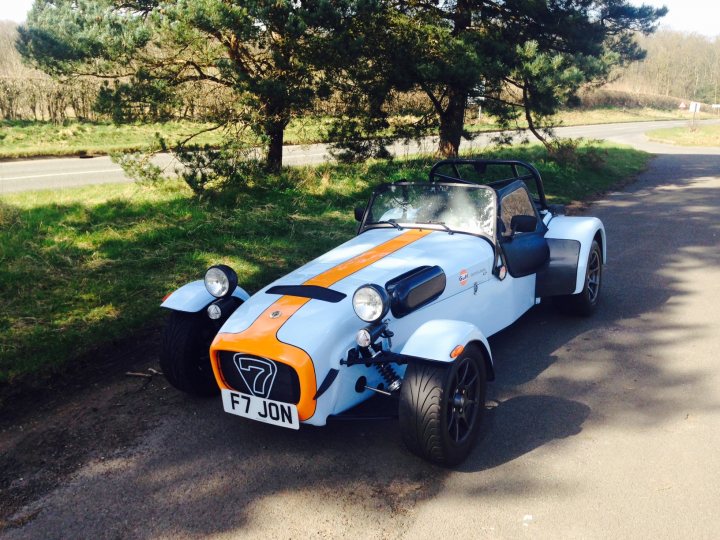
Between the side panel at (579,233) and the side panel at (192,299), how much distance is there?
322 cm

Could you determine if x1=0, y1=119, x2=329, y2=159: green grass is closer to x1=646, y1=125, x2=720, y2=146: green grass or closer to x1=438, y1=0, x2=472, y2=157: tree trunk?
x1=438, y1=0, x2=472, y2=157: tree trunk

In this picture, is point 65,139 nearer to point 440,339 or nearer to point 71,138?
point 71,138

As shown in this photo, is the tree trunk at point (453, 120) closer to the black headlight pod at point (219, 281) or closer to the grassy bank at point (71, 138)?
the grassy bank at point (71, 138)

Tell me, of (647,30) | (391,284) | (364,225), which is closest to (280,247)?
(364,225)

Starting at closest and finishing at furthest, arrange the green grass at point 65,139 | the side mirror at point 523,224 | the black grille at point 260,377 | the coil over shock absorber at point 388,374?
1. the black grille at point 260,377
2. the coil over shock absorber at point 388,374
3. the side mirror at point 523,224
4. the green grass at point 65,139

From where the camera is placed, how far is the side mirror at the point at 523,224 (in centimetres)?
544

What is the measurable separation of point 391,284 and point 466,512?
1.62m

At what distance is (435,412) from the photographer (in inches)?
146

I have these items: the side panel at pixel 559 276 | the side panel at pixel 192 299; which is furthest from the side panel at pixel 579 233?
the side panel at pixel 192 299

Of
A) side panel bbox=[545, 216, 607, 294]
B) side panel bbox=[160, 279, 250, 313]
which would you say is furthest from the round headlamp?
side panel bbox=[545, 216, 607, 294]

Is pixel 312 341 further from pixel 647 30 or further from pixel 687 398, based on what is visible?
pixel 647 30

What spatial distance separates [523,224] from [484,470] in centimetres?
235

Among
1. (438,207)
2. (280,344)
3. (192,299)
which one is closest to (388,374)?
(280,344)

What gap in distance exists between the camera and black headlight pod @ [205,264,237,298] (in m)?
4.83
